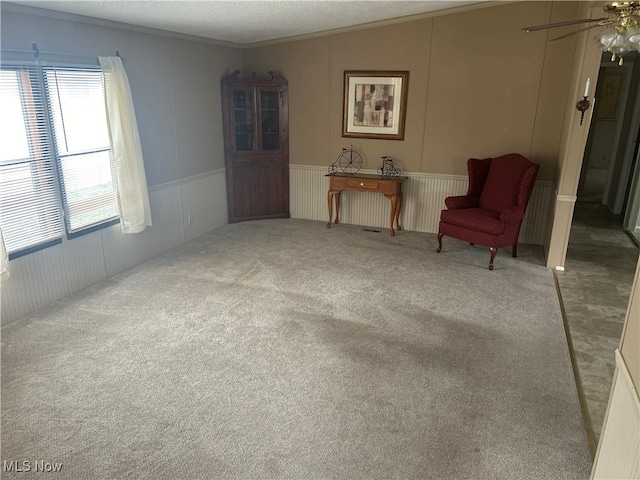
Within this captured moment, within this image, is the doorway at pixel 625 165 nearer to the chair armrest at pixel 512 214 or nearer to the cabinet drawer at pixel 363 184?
the chair armrest at pixel 512 214

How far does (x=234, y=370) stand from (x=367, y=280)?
182 cm

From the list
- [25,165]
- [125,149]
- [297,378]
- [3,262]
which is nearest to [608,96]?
[125,149]

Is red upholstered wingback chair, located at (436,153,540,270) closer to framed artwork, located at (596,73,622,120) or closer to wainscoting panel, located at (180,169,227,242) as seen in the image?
wainscoting panel, located at (180,169,227,242)

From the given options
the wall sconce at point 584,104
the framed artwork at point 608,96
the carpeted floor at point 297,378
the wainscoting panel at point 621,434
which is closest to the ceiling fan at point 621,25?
the wainscoting panel at point 621,434

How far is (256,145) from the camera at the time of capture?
19.9 ft

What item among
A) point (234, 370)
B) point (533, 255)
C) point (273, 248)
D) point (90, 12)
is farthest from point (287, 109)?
point (234, 370)

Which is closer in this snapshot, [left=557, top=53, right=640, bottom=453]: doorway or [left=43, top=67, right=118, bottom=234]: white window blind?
[left=557, top=53, right=640, bottom=453]: doorway

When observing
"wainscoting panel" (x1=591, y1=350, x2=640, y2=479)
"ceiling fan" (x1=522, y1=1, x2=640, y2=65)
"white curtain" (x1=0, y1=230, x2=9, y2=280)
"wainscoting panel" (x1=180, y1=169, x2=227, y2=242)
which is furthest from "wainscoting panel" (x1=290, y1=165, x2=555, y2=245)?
"white curtain" (x1=0, y1=230, x2=9, y2=280)

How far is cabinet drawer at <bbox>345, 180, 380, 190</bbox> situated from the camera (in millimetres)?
5629

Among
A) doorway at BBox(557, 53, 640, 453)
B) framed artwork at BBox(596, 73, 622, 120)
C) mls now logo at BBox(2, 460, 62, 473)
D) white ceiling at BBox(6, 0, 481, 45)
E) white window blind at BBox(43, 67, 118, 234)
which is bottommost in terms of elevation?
mls now logo at BBox(2, 460, 62, 473)

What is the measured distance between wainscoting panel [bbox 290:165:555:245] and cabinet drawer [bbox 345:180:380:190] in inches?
15.8

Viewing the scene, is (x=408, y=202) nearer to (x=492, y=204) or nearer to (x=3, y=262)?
(x=492, y=204)

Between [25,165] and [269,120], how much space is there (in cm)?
318

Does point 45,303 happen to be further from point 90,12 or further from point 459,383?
point 459,383
